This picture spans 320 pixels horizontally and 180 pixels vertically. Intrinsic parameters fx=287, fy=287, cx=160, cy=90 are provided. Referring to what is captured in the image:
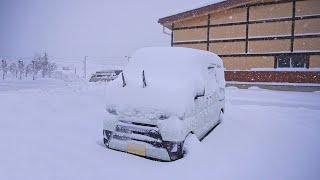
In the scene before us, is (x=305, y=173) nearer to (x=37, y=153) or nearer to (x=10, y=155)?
(x=37, y=153)

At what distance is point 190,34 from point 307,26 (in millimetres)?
6684

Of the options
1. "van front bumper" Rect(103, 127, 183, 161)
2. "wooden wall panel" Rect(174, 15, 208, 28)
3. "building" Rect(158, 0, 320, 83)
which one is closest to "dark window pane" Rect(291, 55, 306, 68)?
"building" Rect(158, 0, 320, 83)

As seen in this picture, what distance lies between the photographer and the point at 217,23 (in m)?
17.5

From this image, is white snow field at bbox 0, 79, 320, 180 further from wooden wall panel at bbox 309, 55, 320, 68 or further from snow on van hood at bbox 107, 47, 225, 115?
wooden wall panel at bbox 309, 55, 320, 68

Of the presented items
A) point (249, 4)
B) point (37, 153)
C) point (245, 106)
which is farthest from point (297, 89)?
point (37, 153)

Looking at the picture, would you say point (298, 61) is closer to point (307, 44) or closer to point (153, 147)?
point (307, 44)

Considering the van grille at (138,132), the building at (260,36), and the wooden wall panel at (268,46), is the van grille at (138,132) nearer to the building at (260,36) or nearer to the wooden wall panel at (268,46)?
the building at (260,36)

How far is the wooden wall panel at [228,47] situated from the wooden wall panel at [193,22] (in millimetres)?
1525

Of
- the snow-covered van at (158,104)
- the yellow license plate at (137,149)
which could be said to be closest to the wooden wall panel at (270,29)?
the snow-covered van at (158,104)

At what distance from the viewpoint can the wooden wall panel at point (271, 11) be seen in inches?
612

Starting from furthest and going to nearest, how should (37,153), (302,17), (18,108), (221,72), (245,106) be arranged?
(302,17), (245,106), (18,108), (221,72), (37,153)

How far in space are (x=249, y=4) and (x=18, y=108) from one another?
13.6 meters

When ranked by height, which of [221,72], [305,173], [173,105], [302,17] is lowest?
[305,173]

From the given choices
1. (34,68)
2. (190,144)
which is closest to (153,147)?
(190,144)
